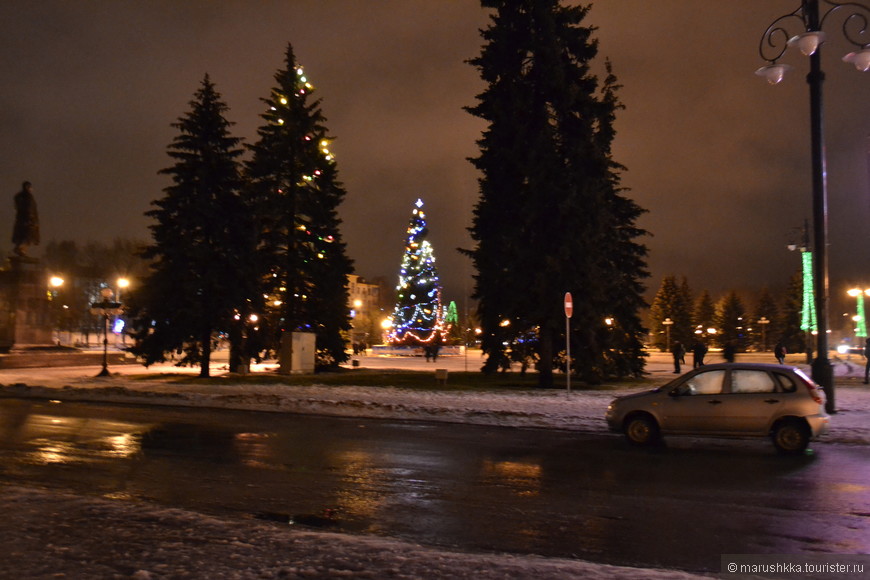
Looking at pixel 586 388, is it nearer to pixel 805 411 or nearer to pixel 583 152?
pixel 583 152

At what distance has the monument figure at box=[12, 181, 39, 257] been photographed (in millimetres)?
40844

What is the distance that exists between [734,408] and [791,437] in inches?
39.7

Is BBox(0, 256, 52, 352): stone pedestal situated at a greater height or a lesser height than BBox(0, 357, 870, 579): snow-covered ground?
greater

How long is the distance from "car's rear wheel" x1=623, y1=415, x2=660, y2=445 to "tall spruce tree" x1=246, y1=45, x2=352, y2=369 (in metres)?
26.6

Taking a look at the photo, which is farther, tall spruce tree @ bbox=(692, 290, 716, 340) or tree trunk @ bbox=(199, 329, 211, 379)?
tall spruce tree @ bbox=(692, 290, 716, 340)

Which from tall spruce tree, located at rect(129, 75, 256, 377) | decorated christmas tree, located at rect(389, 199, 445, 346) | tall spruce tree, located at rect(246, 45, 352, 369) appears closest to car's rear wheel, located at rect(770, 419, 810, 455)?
tall spruce tree, located at rect(129, 75, 256, 377)

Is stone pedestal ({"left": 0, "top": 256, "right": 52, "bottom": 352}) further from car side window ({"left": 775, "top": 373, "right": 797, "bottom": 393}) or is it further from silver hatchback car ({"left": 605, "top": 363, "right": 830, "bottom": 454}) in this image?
car side window ({"left": 775, "top": 373, "right": 797, "bottom": 393})

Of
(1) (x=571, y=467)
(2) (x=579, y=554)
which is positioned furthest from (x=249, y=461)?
(2) (x=579, y=554)

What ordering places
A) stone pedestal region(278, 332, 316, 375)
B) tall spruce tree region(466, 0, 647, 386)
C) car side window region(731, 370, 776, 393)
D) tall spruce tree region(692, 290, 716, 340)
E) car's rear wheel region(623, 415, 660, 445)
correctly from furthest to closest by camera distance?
tall spruce tree region(692, 290, 716, 340)
stone pedestal region(278, 332, 316, 375)
tall spruce tree region(466, 0, 647, 386)
car's rear wheel region(623, 415, 660, 445)
car side window region(731, 370, 776, 393)

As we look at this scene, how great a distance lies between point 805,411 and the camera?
1257cm

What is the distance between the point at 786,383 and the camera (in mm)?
12922

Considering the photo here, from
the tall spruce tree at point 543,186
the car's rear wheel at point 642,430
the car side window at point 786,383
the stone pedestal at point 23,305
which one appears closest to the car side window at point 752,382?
the car side window at point 786,383

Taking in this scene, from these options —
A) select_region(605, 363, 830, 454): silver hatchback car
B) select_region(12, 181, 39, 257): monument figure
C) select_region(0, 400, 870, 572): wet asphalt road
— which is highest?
select_region(12, 181, 39, 257): monument figure

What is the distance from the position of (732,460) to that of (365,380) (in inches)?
825
